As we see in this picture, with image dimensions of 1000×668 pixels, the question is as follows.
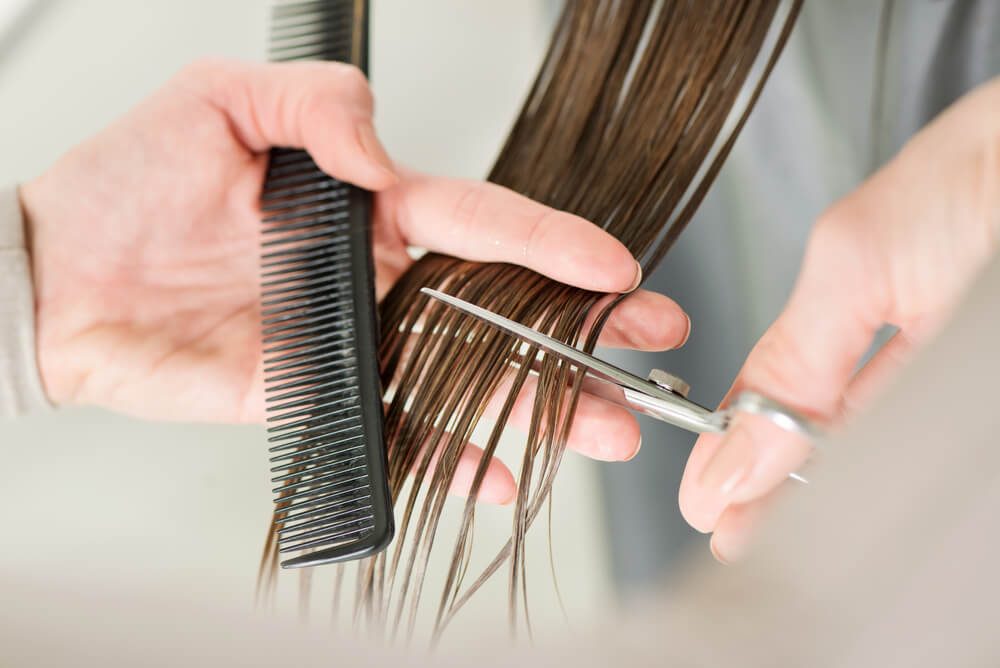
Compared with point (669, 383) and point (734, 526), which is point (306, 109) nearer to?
point (669, 383)

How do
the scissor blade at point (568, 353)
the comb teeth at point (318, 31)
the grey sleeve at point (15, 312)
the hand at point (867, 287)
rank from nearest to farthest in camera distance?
1. the hand at point (867, 287)
2. the scissor blade at point (568, 353)
3. the grey sleeve at point (15, 312)
4. the comb teeth at point (318, 31)

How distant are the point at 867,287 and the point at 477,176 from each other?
2.45 ft

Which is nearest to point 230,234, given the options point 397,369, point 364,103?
point 364,103

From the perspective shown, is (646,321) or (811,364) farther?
(646,321)

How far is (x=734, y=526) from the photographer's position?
559 millimetres

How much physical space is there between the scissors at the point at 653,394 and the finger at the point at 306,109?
0.26 m

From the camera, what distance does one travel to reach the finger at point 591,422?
705 mm

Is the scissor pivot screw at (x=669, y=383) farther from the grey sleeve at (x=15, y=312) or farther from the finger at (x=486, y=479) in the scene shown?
the grey sleeve at (x=15, y=312)

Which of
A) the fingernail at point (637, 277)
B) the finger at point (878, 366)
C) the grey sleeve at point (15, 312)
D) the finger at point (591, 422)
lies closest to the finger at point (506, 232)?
the fingernail at point (637, 277)

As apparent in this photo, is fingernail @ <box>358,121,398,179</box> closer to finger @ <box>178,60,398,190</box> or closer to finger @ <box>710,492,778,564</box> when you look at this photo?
finger @ <box>178,60,398,190</box>

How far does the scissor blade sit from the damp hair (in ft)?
0.06

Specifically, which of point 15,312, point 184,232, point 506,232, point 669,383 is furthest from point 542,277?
point 15,312

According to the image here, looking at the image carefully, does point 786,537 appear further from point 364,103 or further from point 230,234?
point 230,234

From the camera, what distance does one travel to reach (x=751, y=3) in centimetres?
88
